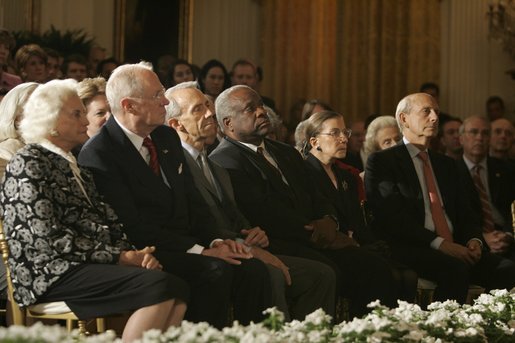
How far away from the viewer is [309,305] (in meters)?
5.86

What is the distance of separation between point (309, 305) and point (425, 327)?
5.36 feet

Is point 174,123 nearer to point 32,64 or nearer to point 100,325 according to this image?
point 100,325

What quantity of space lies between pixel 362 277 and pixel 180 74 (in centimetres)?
348

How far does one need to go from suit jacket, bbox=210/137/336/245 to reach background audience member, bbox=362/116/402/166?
63.8 inches

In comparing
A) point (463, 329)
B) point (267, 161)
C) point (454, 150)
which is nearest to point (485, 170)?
point (454, 150)

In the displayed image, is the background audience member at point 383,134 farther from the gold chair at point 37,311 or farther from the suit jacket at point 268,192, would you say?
the gold chair at point 37,311

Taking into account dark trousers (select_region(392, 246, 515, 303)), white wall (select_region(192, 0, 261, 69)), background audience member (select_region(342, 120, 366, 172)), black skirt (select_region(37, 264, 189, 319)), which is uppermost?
white wall (select_region(192, 0, 261, 69))

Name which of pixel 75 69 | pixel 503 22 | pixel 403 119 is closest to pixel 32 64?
pixel 75 69

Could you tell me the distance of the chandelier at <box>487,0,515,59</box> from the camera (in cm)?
1269

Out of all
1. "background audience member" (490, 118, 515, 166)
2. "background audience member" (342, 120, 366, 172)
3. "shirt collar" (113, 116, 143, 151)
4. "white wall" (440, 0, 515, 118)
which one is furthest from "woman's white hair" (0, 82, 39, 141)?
"white wall" (440, 0, 515, 118)

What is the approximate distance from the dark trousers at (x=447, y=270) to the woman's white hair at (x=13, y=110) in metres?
2.67

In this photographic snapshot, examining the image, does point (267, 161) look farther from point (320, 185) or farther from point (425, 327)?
point (425, 327)

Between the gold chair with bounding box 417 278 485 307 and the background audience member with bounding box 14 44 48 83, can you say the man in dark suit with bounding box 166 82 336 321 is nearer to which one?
the gold chair with bounding box 417 278 485 307

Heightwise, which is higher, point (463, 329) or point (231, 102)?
point (231, 102)
